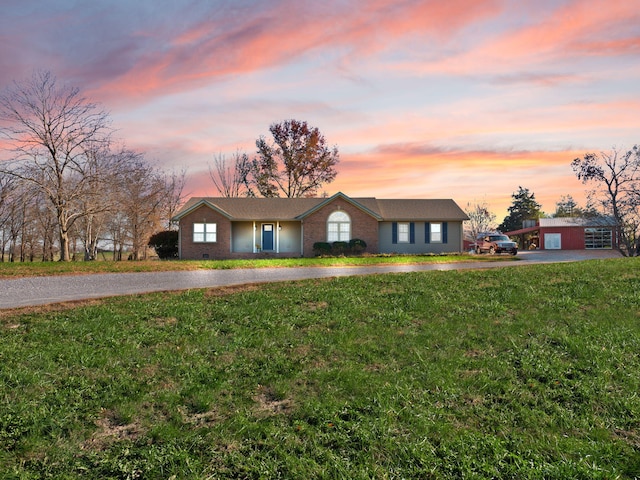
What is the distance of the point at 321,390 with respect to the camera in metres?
6.12

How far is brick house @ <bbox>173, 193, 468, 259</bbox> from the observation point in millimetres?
32844

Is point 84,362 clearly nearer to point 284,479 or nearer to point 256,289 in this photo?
point 284,479

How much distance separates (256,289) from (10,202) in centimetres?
3525

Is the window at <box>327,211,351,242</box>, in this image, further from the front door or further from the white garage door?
the white garage door

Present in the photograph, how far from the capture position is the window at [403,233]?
115 ft

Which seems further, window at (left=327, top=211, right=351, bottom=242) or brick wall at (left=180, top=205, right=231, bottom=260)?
window at (left=327, top=211, right=351, bottom=242)

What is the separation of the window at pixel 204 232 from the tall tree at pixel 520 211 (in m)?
54.6

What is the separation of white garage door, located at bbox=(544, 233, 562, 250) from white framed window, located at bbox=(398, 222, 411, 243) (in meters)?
20.9

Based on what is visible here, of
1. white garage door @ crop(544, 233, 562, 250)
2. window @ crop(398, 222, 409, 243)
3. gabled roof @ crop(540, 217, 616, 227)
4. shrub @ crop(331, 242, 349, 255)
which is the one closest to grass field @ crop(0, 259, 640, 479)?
shrub @ crop(331, 242, 349, 255)

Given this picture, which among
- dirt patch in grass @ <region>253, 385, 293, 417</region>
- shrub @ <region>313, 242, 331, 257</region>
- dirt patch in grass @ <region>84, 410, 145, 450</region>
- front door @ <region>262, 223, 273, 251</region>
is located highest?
front door @ <region>262, 223, 273, 251</region>

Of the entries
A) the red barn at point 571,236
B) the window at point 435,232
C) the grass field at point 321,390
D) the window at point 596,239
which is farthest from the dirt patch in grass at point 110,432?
the window at point 596,239

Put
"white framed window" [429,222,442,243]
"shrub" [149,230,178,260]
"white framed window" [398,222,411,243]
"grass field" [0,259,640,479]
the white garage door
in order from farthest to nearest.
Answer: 1. the white garage door
2. "white framed window" [429,222,442,243]
3. "white framed window" [398,222,411,243]
4. "shrub" [149,230,178,260]
5. "grass field" [0,259,640,479]

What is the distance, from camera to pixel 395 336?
26.9 feet

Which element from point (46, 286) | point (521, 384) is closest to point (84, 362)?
point (521, 384)
